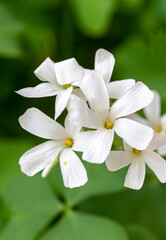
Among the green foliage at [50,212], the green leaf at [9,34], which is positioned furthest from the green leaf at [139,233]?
the green leaf at [9,34]

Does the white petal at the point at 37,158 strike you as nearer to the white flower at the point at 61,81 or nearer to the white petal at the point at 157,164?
the white flower at the point at 61,81

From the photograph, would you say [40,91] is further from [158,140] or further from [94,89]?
[158,140]

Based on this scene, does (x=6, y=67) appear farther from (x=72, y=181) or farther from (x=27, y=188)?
(x=72, y=181)

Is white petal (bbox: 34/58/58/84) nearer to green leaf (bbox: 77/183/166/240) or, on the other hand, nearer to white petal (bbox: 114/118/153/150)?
white petal (bbox: 114/118/153/150)

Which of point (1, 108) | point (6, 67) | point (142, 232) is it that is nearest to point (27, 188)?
point (142, 232)

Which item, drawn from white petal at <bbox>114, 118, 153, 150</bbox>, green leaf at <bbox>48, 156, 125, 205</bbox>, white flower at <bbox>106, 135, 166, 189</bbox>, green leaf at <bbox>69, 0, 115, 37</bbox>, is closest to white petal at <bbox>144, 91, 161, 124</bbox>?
green leaf at <bbox>48, 156, 125, 205</bbox>

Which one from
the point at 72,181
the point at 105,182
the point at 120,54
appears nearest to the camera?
the point at 72,181
